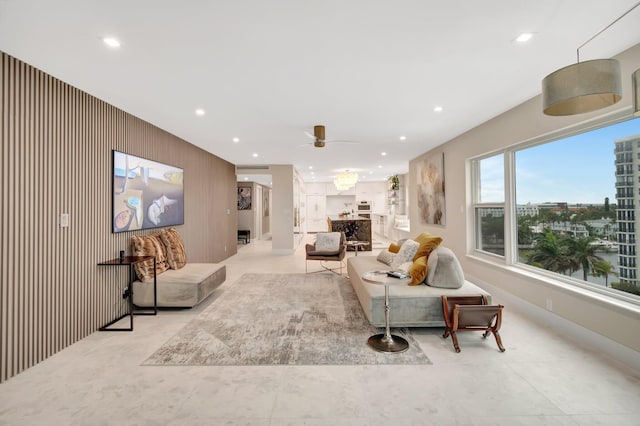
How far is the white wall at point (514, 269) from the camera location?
2467mm

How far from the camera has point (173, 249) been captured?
434cm

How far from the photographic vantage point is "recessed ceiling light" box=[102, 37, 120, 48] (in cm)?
219

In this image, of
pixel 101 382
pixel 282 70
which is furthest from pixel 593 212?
pixel 101 382

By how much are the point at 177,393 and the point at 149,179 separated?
3064 millimetres

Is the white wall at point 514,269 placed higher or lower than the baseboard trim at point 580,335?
→ higher

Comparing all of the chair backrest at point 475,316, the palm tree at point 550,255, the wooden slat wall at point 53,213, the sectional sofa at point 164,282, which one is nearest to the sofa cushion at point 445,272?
the chair backrest at point 475,316

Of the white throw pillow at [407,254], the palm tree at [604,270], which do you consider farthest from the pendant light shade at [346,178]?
the palm tree at [604,270]

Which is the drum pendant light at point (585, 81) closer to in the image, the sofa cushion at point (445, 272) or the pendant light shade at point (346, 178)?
the sofa cushion at point (445, 272)

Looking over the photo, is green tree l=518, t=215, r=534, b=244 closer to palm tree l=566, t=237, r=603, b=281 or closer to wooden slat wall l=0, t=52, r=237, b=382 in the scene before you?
palm tree l=566, t=237, r=603, b=281

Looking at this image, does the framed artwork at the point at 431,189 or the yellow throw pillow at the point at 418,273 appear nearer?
the yellow throw pillow at the point at 418,273

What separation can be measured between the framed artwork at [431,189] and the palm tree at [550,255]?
223 cm

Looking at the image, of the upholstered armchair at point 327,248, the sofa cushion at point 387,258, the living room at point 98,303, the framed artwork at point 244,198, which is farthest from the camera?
the framed artwork at point 244,198

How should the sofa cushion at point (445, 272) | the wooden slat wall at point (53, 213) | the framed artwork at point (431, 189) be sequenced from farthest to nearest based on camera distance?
the framed artwork at point (431, 189) → the sofa cushion at point (445, 272) → the wooden slat wall at point (53, 213)

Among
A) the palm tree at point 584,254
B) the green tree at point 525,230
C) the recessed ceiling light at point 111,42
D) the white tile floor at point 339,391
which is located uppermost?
the recessed ceiling light at point 111,42
